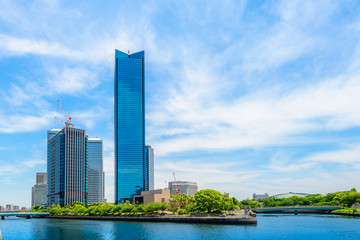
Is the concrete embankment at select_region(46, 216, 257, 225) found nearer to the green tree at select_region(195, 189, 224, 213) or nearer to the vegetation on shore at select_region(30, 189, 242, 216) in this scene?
the vegetation on shore at select_region(30, 189, 242, 216)

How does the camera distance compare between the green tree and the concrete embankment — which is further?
the green tree

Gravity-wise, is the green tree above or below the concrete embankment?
above

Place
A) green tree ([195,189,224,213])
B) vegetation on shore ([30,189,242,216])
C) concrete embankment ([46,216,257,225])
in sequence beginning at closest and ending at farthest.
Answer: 1. concrete embankment ([46,216,257,225])
2. green tree ([195,189,224,213])
3. vegetation on shore ([30,189,242,216])

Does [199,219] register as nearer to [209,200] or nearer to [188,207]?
[209,200]

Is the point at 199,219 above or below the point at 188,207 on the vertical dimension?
below

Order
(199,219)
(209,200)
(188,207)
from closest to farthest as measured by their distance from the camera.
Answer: (199,219), (209,200), (188,207)

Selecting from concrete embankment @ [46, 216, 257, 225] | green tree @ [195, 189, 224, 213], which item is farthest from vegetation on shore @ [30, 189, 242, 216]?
concrete embankment @ [46, 216, 257, 225]

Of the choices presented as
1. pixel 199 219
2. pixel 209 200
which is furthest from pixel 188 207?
pixel 199 219

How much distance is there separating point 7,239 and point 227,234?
64632mm

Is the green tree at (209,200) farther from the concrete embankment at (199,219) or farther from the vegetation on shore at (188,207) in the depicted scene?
the concrete embankment at (199,219)

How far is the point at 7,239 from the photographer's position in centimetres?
10162

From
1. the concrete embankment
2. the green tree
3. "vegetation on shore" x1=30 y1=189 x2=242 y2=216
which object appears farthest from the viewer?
"vegetation on shore" x1=30 y1=189 x2=242 y2=216

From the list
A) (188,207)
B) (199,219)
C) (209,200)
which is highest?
(209,200)

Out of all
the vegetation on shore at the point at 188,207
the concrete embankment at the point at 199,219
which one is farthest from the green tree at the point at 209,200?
the concrete embankment at the point at 199,219
